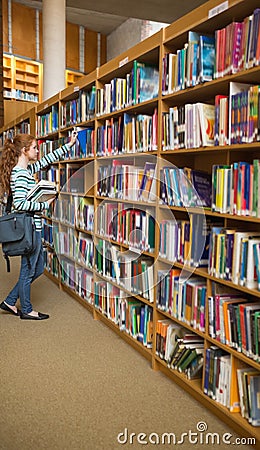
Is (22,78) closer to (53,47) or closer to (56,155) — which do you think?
(53,47)

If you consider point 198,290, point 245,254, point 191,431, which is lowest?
point 191,431

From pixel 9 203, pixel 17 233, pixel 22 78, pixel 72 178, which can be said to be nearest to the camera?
pixel 17 233

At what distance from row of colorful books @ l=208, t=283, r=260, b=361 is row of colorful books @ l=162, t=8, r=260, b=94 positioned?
1.08m

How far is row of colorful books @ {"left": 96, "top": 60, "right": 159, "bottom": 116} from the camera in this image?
2.97m

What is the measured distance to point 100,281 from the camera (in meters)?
3.82

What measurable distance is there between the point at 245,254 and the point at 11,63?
10.8 m

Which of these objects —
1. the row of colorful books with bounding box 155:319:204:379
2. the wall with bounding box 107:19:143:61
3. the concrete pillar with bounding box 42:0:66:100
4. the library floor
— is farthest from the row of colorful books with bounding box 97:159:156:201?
the wall with bounding box 107:19:143:61

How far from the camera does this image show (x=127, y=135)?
127 inches

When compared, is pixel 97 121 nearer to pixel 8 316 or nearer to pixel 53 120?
pixel 53 120

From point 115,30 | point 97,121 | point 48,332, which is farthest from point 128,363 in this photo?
point 115,30

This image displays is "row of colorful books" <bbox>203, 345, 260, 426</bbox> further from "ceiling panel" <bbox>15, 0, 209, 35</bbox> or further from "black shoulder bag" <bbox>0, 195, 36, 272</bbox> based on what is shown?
"ceiling panel" <bbox>15, 0, 209, 35</bbox>

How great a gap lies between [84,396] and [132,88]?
201 centimetres

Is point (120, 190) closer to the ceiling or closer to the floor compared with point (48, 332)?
closer to the ceiling

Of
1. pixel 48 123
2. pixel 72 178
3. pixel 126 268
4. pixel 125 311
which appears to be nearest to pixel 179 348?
pixel 125 311
